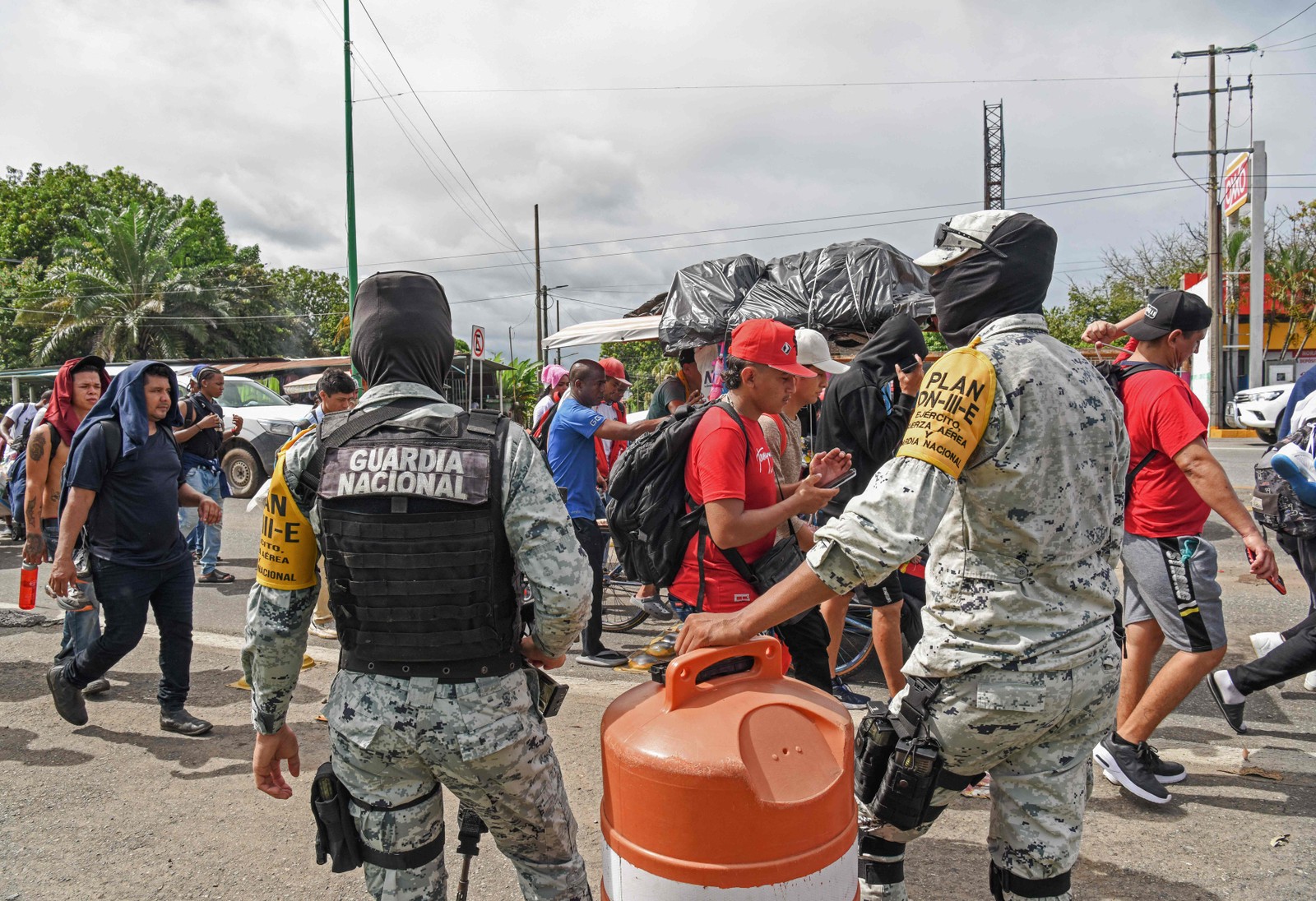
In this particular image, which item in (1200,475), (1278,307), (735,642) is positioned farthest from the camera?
(1278,307)

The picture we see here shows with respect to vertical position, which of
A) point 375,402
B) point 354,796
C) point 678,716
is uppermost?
point 375,402

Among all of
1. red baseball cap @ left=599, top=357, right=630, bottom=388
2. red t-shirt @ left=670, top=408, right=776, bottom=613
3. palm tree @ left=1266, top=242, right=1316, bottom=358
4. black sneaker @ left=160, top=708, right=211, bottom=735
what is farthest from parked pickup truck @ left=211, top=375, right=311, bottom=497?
palm tree @ left=1266, top=242, right=1316, bottom=358

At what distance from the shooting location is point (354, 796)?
1942 mm

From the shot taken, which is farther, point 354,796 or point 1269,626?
point 1269,626

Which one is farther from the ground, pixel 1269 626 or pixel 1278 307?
pixel 1278 307

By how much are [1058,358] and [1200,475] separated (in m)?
1.72

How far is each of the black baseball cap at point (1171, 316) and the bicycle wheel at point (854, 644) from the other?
2.09 meters

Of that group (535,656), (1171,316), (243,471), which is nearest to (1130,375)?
(1171,316)

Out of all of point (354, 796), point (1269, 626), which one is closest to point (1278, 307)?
point (1269, 626)

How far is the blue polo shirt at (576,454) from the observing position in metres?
5.56

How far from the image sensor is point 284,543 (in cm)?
205

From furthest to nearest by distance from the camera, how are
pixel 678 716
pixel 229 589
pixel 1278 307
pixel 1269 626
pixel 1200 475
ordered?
pixel 1278 307 → pixel 229 589 → pixel 1269 626 → pixel 1200 475 → pixel 678 716

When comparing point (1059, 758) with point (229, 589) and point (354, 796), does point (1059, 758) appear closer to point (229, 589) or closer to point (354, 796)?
point (354, 796)

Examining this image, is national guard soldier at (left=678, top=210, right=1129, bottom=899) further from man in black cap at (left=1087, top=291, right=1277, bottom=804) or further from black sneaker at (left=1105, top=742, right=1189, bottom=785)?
black sneaker at (left=1105, top=742, right=1189, bottom=785)
